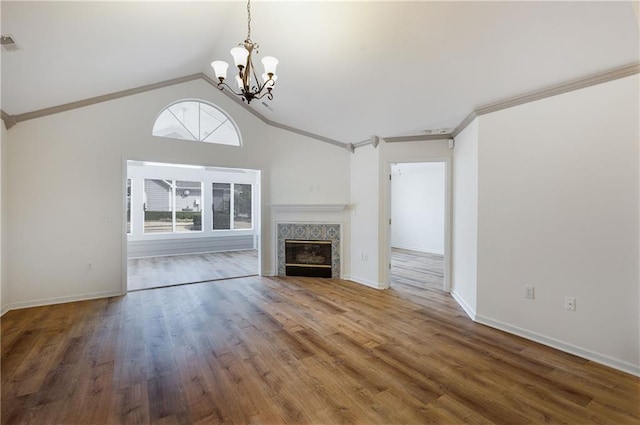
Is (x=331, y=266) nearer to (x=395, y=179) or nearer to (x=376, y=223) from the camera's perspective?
(x=376, y=223)

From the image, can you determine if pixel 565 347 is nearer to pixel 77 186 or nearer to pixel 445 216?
pixel 445 216

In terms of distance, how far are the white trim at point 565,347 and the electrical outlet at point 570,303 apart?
33cm

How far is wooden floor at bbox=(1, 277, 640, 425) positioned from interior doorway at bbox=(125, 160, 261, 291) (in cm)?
325

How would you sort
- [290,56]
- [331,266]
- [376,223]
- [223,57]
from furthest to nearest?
[331,266], [376,223], [223,57], [290,56]

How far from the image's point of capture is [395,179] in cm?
943

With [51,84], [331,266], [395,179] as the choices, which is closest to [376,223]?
[331,266]

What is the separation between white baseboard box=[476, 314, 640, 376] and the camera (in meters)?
2.26

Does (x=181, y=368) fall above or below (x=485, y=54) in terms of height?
below

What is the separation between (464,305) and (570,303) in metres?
1.20

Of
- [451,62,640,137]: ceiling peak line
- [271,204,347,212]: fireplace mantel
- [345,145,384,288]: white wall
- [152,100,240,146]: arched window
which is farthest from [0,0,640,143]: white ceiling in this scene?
[271,204,347,212]: fireplace mantel

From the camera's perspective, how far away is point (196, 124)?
15.8 ft

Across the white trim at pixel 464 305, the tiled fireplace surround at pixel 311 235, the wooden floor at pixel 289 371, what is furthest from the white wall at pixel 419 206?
the wooden floor at pixel 289 371

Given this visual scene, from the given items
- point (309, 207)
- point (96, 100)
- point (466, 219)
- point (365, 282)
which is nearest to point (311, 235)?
point (309, 207)

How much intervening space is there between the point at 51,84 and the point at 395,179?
8358 mm
